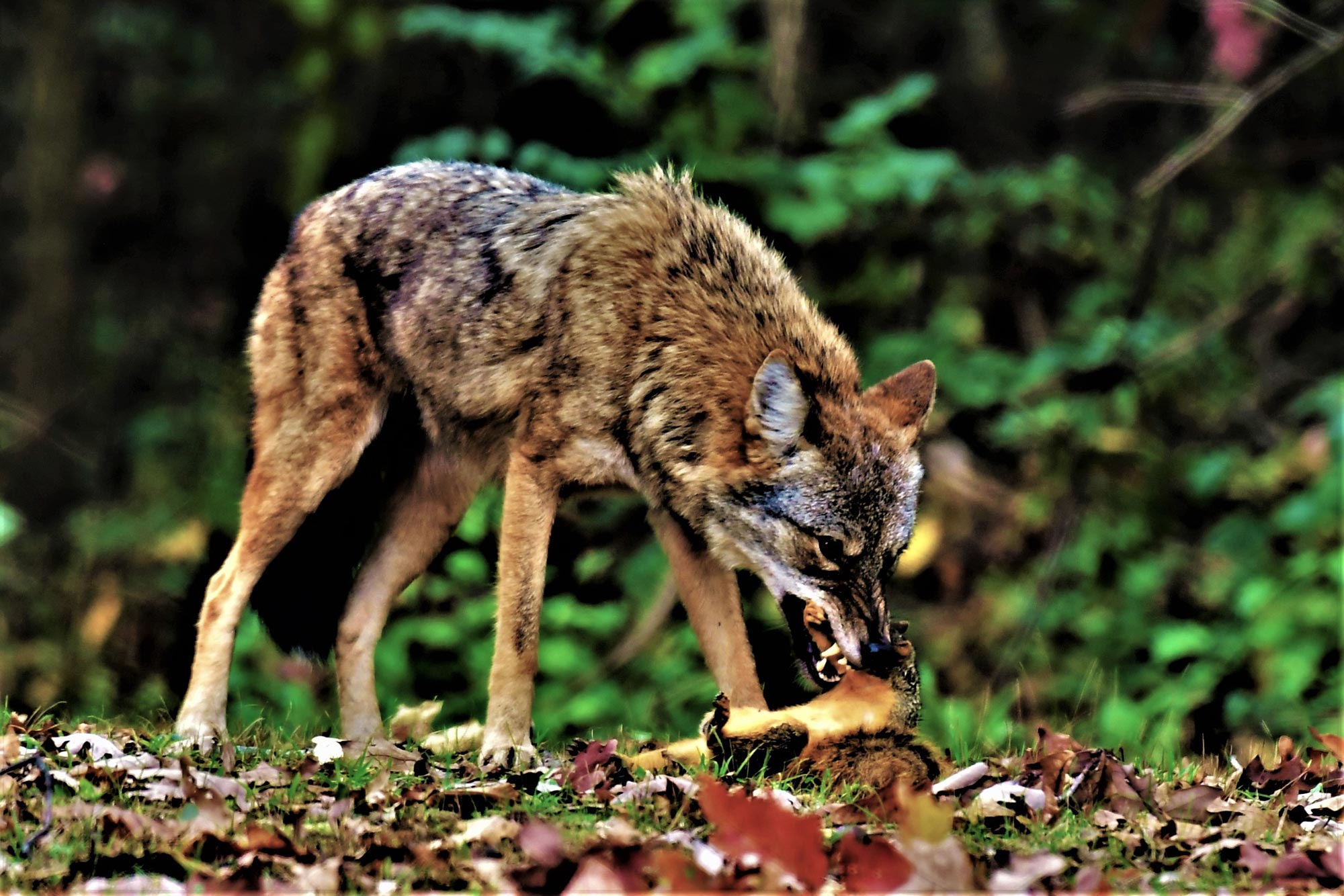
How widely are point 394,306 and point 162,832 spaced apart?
284cm

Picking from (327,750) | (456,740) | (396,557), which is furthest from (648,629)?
(327,750)

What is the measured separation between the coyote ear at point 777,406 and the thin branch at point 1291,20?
3578mm

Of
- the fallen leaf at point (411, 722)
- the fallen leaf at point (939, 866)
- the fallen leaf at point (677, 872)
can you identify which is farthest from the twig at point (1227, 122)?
the fallen leaf at point (677, 872)

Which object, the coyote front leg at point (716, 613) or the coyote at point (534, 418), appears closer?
the coyote at point (534, 418)

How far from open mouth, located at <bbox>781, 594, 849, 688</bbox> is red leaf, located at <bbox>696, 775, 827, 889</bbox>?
1.78 m

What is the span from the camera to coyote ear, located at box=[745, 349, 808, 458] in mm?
4953

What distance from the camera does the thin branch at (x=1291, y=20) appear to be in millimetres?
7032

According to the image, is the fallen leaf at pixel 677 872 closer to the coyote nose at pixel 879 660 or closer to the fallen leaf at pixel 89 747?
the coyote nose at pixel 879 660

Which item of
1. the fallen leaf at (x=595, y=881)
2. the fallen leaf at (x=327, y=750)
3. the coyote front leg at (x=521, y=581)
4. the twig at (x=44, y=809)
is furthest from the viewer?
the coyote front leg at (x=521, y=581)

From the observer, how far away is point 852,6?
11.9m

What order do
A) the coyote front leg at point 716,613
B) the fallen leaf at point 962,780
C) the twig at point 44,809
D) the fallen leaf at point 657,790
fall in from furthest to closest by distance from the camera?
1. the coyote front leg at point 716,613
2. the fallen leaf at point 962,780
3. the fallen leaf at point 657,790
4. the twig at point 44,809

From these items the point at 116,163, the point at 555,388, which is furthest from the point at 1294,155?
the point at 116,163

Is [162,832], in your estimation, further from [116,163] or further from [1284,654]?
[116,163]

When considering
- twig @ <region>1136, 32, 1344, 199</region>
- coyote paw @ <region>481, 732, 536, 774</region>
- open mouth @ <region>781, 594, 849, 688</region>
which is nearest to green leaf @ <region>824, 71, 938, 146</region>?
twig @ <region>1136, 32, 1344, 199</region>
